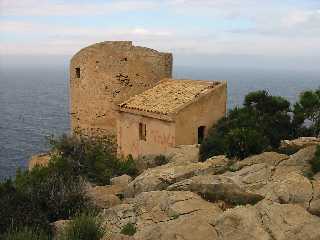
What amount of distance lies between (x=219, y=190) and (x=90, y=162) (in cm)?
947

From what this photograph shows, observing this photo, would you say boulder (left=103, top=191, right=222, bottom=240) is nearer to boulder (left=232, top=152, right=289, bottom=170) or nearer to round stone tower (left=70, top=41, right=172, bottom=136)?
boulder (left=232, top=152, right=289, bottom=170)

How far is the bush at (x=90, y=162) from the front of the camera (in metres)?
19.1

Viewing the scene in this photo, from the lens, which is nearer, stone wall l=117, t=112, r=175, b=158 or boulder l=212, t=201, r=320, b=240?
boulder l=212, t=201, r=320, b=240

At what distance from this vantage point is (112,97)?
2911cm

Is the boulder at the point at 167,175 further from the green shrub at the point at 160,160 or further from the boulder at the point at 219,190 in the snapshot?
the green shrub at the point at 160,160

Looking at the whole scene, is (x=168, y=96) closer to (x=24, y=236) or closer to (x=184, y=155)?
(x=184, y=155)

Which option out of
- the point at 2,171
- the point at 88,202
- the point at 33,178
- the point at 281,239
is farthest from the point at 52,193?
the point at 2,171

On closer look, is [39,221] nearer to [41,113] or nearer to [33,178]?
[33,178]

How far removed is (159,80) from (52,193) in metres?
16.6

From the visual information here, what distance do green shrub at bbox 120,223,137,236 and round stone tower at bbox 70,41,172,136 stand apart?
17.5 metres

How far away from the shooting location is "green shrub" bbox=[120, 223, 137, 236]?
1122 centimetres

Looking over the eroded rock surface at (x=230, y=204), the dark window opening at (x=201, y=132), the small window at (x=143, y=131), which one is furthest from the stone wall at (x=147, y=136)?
the eroded rock surface at (x=230, y=204)

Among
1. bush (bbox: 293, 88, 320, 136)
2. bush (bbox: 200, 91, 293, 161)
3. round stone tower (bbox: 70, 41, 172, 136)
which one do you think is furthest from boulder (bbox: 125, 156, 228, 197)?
round stone tower (bbox: 70, 41, 172, 136)

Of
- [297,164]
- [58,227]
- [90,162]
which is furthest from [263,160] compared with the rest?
[90,162]
